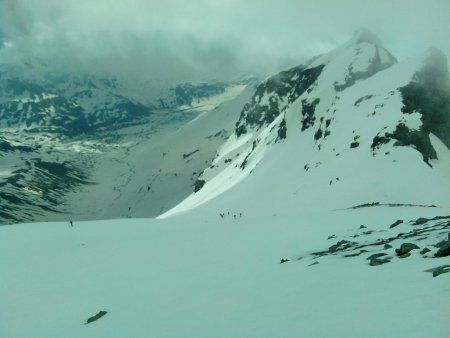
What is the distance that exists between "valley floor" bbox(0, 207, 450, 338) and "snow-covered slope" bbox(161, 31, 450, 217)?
24.7 metres

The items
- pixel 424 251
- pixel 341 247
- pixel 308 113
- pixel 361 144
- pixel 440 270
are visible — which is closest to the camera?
pixel 440 270

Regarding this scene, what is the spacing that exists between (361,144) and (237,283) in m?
62.4

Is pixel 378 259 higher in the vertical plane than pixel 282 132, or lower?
lower

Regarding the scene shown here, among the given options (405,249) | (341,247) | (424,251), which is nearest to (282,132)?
(341,247)

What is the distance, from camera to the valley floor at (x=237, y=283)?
1189 cm

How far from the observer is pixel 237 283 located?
18516 millimetres

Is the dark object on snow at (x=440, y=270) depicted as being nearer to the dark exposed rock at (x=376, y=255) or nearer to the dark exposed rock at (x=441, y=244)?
the dark exposed rock at (x=441, y=244)

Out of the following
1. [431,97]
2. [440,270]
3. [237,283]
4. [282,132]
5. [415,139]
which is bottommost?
[440,270]

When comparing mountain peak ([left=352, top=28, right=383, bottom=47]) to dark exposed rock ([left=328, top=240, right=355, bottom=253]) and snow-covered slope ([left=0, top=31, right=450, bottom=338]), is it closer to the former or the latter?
snow-covered slope ([left=0, top=31, right=450, bottom=338])

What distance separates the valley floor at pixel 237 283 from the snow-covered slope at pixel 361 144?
24.7 meters

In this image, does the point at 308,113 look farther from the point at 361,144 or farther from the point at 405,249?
the point at 405,249

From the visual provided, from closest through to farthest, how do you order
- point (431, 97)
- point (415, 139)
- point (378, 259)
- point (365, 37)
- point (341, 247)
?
point (378, 259)
point (341, 247)
point (415, 139)
point (431, 97)
point (365, 37)

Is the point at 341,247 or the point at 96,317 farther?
the point at 341,247

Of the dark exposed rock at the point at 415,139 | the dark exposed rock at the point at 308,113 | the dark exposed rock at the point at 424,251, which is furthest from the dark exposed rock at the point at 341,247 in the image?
the dark exposed rock at the point at 308,113
